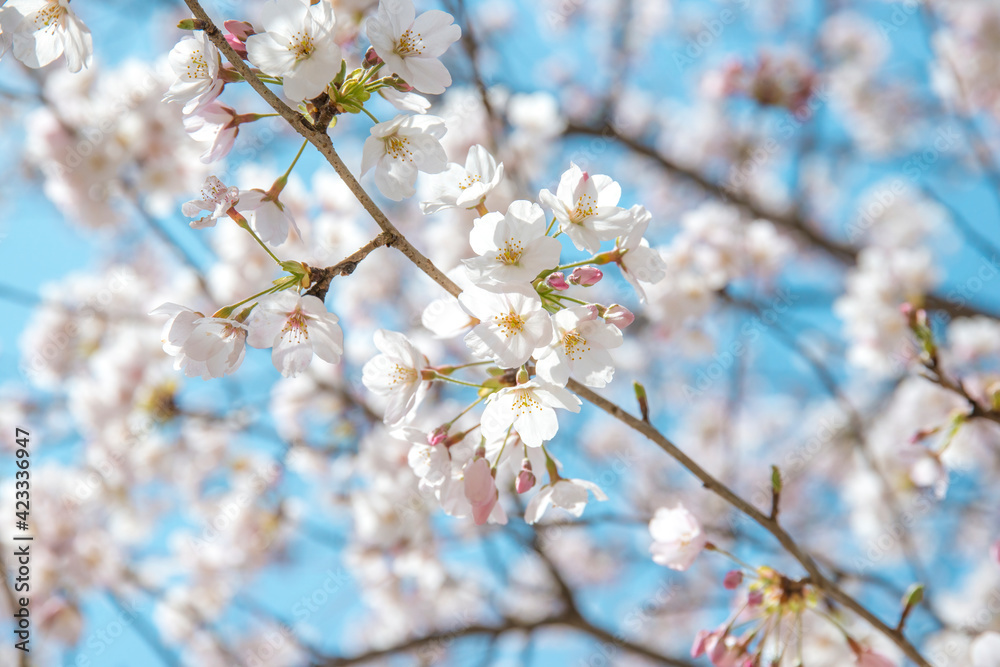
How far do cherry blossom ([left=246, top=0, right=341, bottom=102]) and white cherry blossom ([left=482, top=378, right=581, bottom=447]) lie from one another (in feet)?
1.93

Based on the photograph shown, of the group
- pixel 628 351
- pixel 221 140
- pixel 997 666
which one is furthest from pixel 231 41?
pixel 628 351

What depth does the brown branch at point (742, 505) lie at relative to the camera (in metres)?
1.15

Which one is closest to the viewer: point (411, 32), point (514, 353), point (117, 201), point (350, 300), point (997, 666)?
point (514, 353)

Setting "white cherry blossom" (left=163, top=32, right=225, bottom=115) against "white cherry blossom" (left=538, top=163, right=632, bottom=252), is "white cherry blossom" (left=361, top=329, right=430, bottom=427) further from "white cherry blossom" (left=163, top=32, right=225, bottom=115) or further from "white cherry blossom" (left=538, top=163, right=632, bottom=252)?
"white cherry blossom" (left=163, top=32, right=225, bottom=115)

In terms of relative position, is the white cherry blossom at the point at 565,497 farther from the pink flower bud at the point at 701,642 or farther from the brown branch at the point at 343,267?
the brown branch at the point at 343,267

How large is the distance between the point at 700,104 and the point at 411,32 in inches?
264

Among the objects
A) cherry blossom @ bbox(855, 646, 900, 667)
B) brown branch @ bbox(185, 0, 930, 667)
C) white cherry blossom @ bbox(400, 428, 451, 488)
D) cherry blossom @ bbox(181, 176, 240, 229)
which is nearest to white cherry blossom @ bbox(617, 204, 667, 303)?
brown branch @ bbox(185, 0, 930, 667)

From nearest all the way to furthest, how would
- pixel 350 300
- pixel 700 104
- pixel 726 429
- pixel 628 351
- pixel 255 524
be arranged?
pixel 726 429 < pixel 255 524 < pixel 350 300 < pixel 628 351 < pixel 700 104

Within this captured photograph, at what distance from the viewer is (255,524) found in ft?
13.1

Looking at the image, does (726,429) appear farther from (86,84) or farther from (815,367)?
(86,84)

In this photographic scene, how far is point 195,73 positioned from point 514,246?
624 mm

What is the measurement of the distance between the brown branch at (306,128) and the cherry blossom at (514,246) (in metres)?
0.10

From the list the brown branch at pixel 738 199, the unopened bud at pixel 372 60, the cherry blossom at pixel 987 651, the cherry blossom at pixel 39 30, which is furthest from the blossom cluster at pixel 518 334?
the brown branch at pixel 738 199

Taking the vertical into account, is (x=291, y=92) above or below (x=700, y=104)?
above
